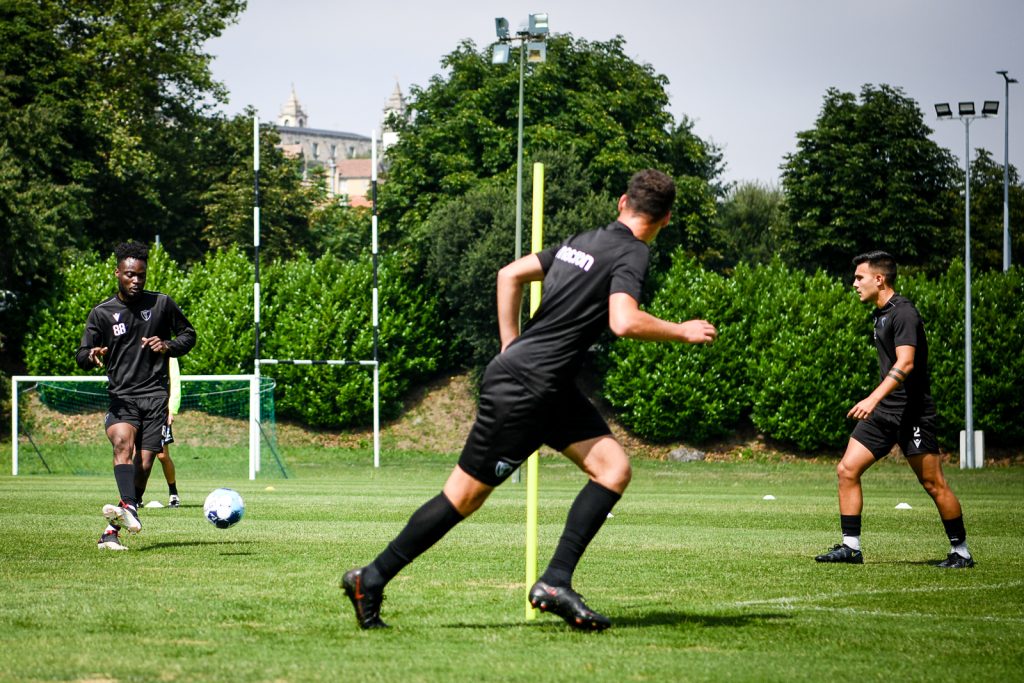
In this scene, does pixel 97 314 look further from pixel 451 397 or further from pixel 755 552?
pixel 451 397

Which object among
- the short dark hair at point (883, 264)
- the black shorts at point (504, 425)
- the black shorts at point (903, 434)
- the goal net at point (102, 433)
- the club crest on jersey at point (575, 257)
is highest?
the short dark hair at point (883, 264)

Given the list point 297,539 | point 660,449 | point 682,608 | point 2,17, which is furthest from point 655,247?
point 682,608

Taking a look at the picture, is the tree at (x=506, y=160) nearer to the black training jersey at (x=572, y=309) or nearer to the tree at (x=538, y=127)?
the tree at (x=538, y=127)

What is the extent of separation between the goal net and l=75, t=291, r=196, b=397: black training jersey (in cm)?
1770

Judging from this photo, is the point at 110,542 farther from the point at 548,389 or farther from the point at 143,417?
the point at 548,389

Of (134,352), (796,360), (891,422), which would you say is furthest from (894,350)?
(796,360)

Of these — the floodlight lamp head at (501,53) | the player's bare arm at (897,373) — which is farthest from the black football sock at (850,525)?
the floodlight lamp head at (501,53)

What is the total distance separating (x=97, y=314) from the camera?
35.0 feet

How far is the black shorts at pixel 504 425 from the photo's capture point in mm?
6203

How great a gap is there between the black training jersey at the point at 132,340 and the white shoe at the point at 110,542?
44.5 inches

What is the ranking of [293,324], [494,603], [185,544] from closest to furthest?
[494,603] < [185,544] < [293,324]

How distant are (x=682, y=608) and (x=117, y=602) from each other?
311 centimetres

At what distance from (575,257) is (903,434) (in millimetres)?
4982

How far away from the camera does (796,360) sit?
3719cm
